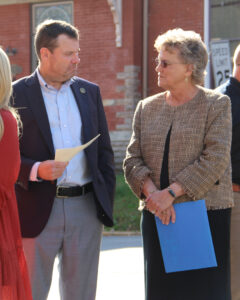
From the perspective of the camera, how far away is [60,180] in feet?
13.5

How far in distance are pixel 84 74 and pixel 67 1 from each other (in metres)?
1.79

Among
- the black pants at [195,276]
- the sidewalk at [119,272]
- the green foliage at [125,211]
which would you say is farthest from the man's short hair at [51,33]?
the green foliage at [125,211]

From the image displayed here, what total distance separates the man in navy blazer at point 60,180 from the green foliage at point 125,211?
721cm

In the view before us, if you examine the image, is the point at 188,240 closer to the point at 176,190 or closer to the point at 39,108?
the point at 176,190

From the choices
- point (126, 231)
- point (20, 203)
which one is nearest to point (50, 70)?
point (20, 203)

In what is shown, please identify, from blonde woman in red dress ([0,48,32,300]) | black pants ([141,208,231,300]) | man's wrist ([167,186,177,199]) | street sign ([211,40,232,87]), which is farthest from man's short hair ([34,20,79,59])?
street sign ([211,40,232,87])

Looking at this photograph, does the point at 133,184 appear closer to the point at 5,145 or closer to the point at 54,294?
the point at 5,145

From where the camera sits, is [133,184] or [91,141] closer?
[91,141]

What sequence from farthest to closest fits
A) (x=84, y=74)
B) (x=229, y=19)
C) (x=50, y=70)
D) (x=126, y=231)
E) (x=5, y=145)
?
(x=84, y=74) → (x=229, y=19) → (x=126, y=231) → (x=50, y=70) → (x=5, y=145)

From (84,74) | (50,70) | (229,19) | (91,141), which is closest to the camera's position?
(91,141)

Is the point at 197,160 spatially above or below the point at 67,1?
below

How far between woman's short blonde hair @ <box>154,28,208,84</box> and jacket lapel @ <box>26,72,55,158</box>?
Result: 83 cm

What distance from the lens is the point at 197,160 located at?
4.12m

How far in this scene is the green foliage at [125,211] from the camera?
11.5m
